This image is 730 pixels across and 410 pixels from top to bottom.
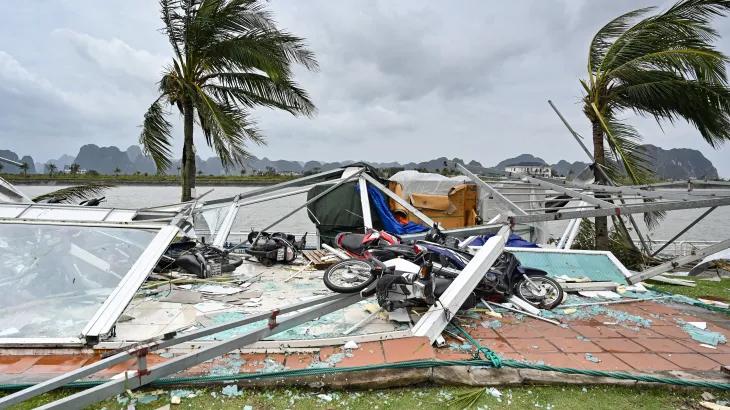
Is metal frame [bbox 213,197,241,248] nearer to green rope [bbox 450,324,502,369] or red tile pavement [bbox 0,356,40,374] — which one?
red tile pavement [bbox 0,356,40,374]

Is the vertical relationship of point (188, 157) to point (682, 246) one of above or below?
above

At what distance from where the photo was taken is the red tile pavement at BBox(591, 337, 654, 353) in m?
3.78

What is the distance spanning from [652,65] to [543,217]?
238 inches

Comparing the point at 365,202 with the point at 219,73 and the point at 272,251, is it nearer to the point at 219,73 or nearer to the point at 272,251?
the point at 272,251

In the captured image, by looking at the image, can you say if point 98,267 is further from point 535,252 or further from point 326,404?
point 535,252

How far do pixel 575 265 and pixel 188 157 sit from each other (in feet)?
28.3

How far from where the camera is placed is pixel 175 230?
4.78 m

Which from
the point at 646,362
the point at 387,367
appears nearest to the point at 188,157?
the point at 387,367

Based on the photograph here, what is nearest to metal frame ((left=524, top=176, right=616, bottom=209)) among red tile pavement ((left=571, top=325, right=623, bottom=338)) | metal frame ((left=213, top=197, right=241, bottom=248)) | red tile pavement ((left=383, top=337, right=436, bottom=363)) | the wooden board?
red tile pavement ((left=571, top=325, right=623, bottom=338))

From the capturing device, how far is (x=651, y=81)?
28.1 feet

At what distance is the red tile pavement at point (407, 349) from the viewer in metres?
3.29

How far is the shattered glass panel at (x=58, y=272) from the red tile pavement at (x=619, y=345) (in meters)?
4.87

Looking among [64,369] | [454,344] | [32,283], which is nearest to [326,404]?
[454,344]

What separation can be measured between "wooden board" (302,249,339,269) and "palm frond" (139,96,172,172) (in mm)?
4648
